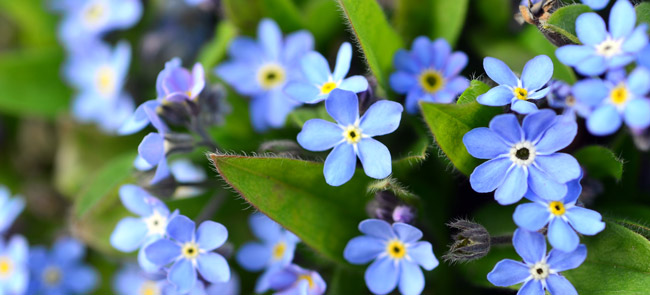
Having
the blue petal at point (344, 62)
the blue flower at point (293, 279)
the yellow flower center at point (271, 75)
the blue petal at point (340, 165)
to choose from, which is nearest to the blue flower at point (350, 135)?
the blue petal at point (340, 165)

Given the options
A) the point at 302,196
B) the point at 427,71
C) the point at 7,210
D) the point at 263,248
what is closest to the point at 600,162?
the point at 427,71

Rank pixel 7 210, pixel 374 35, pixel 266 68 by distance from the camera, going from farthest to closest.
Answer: pixel 7 210, pixel 266 68, pixel 374 35

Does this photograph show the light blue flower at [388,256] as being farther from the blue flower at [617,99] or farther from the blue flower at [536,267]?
the blue flower at [617,99]

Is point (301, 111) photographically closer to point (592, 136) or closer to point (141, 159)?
point (141, 159)

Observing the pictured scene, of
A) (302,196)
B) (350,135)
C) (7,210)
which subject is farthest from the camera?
(7,210)

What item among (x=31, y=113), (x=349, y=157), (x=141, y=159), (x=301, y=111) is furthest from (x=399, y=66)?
(x=31, y=113)

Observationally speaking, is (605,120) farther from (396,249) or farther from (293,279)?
(293,279)

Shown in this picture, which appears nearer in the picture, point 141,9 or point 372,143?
point 372,143
